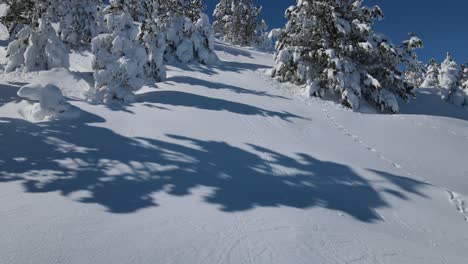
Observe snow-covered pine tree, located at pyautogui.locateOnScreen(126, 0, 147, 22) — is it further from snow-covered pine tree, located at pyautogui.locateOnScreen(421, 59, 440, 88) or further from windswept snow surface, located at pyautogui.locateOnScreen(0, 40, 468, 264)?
snow-covered pine tree, located at pyautogui.locateOnScreen(421, 59, 440, 88)

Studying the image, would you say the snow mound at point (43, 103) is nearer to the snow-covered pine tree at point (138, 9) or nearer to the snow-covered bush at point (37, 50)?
the snow-covered bush at point (37, 50)

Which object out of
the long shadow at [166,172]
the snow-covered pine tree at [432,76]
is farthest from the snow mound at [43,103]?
the snow-covered pine tree at [432,76]

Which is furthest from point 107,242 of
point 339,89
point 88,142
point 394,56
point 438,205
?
point 394,56

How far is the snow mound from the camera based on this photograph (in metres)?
9.05

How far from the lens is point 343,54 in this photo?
17.1 meters

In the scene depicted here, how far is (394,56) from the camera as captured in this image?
676 inches

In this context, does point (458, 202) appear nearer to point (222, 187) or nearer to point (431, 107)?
point (222, 187)

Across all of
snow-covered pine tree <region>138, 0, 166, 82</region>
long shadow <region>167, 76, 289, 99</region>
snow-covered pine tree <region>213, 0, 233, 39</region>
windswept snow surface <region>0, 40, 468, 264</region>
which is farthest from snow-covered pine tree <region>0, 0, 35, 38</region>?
snow-covered pine tree <region>213, 0, 233, 39</region>

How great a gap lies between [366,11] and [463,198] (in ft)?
43.8

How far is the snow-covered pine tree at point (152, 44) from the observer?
17.2 meters

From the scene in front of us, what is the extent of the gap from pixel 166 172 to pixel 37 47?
12412 millimetres

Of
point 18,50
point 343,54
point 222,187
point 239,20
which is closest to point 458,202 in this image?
point 222,187

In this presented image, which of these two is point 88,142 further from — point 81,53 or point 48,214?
point 81,53

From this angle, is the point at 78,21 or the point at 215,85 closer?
the point at 215,85
